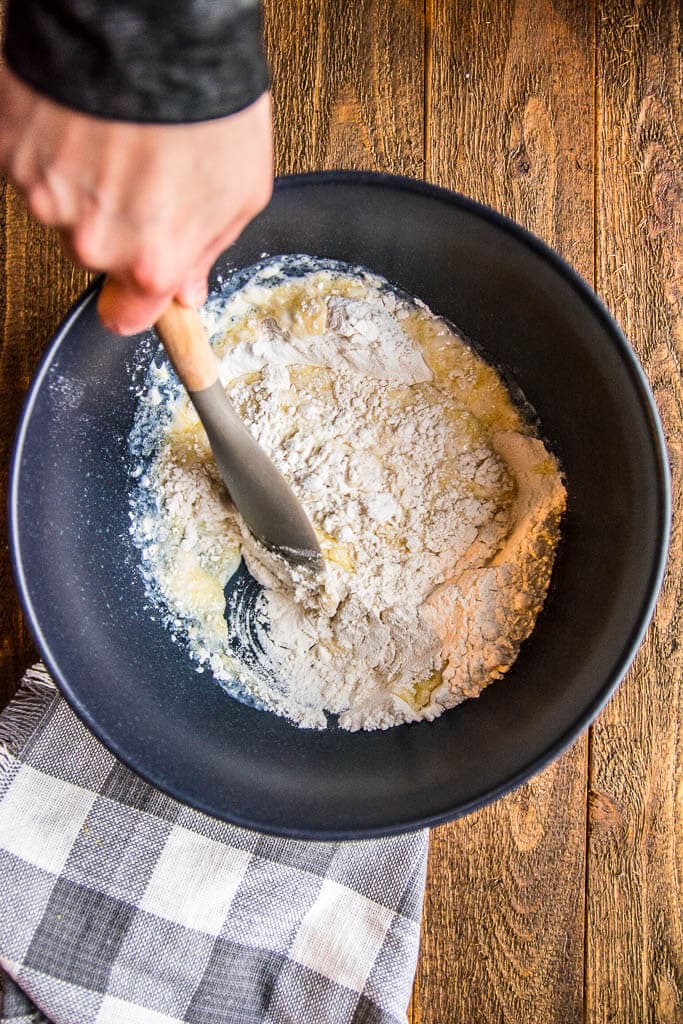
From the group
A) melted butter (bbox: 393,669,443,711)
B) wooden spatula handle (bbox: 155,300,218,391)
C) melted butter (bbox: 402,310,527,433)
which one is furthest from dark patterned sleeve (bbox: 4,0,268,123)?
melted butter (bbox: 393,669,443,711)

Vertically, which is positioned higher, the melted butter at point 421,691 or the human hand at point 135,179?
the human hand at point 135,179

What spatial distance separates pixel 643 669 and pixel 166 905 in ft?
1.93

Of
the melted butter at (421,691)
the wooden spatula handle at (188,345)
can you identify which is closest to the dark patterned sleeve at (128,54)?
the wooden spatula handle at (188,345)

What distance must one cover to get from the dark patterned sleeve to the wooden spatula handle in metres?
0.19

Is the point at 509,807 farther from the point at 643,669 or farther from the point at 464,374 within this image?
the point at 464,374

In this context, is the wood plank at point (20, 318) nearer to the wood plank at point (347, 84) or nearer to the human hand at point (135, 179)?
the wood plank at point (347, 84)

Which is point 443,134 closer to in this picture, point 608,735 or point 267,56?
point 267,56

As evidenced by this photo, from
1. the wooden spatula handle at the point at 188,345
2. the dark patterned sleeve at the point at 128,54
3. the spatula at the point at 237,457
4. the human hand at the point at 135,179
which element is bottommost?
the spatula at the point at 237,457

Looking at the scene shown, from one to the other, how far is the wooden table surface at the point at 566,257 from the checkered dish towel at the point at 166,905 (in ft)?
0.24

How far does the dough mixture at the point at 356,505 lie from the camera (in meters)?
0.86

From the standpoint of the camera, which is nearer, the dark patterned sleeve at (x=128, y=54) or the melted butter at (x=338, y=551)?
the dark patterned sleeve at (x=128, y=54)

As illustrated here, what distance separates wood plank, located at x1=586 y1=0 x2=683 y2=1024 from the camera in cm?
95

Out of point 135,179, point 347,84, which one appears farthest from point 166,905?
point 347,84

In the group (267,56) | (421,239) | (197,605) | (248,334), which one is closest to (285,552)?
(197,605)
